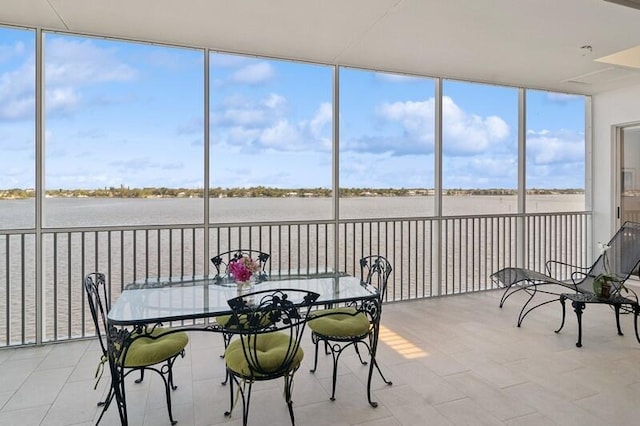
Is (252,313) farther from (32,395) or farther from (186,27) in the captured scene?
(186,27)

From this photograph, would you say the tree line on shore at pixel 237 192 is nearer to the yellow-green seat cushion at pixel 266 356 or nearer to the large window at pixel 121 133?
the large window at pixel 121 133

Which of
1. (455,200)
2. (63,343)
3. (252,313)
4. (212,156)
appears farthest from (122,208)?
(455,200)

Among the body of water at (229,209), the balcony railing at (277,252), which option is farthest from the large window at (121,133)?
the balcony railing at (277,252)

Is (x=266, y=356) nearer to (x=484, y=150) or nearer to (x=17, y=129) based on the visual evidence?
(x=17, y=129)

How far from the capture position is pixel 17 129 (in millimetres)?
3357

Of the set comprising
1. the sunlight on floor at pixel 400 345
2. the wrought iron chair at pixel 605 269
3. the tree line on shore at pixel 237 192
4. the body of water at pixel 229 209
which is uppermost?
the tree line on shore at pixel 237 192

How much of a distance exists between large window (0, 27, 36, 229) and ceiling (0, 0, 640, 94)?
0.25m

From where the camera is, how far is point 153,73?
4020mm

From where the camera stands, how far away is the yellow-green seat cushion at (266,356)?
199 cm

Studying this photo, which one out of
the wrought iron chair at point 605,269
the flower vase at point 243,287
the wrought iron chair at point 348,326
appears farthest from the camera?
the wrought iron chair at point 605,269

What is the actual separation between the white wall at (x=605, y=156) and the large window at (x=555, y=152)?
16 centimetres

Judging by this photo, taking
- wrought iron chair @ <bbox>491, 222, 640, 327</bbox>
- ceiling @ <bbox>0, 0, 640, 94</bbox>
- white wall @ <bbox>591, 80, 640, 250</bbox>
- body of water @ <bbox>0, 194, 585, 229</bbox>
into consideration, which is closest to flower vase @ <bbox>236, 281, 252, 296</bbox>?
body of water @ <bbox>0, 194, 585, 229</bbox>

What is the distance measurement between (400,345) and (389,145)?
8.81 feet

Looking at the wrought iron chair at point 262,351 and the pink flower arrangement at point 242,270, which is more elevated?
the pink flower arrangement at point 242,270
